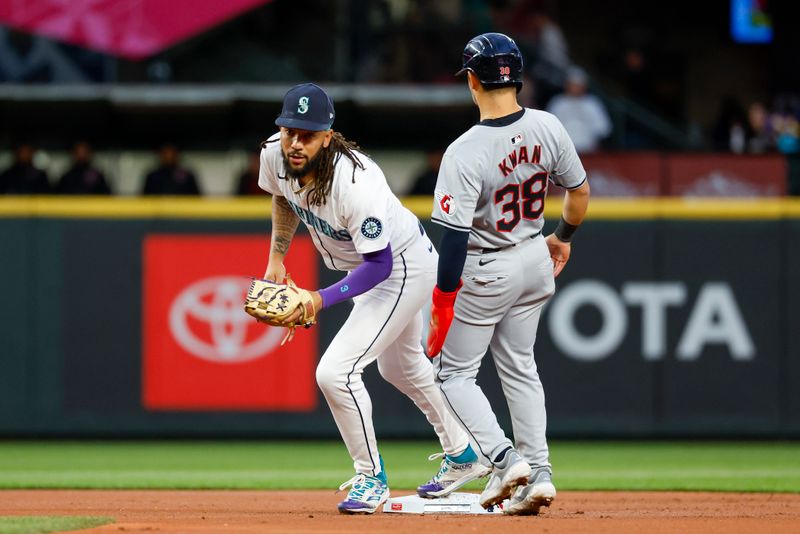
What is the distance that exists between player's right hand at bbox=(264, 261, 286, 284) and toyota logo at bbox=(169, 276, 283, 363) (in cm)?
409

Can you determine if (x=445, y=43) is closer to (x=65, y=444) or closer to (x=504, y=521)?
(x=65, y=444)

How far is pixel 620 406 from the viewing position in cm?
1073

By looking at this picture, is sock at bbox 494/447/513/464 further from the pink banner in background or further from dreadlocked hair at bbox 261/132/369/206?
the pink banner in background

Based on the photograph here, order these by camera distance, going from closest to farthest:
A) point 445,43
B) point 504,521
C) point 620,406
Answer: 1. point 504,521
2. point 620,406
3. point 445,43

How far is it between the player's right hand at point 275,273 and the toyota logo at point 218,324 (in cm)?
409

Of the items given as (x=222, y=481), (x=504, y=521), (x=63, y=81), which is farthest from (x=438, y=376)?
(x=63, y=81)

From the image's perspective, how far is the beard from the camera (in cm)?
603

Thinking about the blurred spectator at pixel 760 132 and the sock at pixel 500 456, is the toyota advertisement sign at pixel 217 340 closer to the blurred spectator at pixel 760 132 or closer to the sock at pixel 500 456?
the sock at pixel 500 456

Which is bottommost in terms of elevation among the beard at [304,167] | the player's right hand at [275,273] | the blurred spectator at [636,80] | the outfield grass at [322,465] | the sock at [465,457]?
the outfield grass at [322,465]

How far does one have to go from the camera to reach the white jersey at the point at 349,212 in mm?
5996

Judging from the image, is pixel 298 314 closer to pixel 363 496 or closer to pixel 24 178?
pixel 363 496

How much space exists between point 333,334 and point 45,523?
496 cm

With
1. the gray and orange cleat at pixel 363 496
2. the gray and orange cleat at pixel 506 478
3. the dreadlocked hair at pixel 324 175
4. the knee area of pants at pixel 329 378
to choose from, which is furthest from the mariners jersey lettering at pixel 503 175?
the gray and orange cleat at pixel 363 496

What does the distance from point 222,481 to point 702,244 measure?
4479 millimetres
